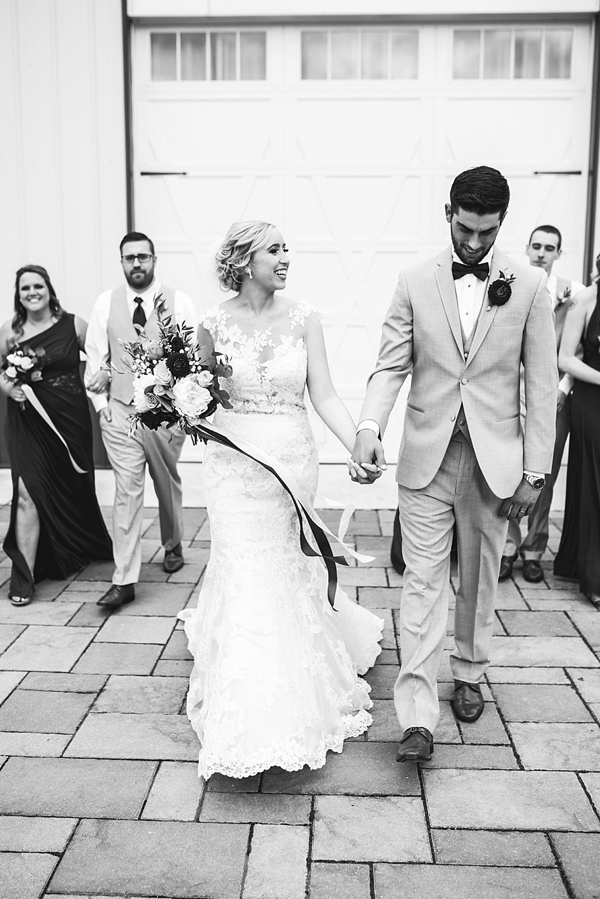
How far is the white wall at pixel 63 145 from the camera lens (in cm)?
742

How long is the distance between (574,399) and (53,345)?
3.06 meters

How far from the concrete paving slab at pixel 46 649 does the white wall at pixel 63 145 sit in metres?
3.58

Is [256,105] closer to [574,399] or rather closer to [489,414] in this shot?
[574,399]

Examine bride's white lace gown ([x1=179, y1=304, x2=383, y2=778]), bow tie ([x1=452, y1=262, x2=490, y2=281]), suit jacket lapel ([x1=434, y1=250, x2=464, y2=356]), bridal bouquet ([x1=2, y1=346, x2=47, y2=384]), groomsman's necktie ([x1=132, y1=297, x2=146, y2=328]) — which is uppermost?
bow tie ([x1=452, y1=262, x2=490, y2=281])

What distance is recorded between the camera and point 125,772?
3.41 metres

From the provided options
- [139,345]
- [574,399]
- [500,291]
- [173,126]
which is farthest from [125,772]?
[173,126]

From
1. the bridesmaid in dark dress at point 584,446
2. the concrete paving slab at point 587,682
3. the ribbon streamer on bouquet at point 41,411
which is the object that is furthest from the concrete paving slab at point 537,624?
the ribbon streamer on bouquet at point 41,411

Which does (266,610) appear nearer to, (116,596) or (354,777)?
(354,777)

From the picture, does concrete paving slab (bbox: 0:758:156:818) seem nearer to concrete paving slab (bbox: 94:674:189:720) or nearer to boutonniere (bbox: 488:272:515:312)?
concrete paving slab (bbox: 94:674:189:720)

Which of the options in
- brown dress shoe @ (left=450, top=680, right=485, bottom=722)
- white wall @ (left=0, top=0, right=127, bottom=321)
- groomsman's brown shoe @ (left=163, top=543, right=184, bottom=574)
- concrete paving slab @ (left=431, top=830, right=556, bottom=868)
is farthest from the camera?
white wall @ (left=0, top=0, right=127, bottom=321)

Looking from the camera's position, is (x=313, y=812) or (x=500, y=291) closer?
(x=313, y=812)

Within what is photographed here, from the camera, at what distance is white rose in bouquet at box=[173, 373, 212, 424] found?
369cm

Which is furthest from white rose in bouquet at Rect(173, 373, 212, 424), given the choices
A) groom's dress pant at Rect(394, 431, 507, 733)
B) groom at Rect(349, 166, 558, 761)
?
groom's dress pant at Rect(394, 431, 507, 733)

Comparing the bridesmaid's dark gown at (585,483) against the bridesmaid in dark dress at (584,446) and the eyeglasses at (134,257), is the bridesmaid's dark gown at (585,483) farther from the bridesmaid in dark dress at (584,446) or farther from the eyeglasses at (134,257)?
the eyeglasses at (134,257)
